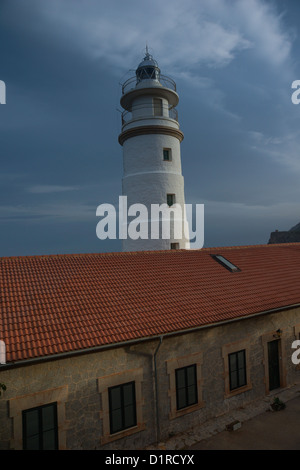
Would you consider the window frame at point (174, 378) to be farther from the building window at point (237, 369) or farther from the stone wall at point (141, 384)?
the building window at point (237, 369)

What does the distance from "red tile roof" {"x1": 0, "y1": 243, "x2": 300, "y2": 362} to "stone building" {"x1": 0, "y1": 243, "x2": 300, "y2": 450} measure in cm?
4

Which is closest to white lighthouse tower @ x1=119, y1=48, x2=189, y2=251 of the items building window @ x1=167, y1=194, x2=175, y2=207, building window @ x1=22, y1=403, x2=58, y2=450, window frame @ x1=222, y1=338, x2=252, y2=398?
building window @ x1=167, y1=194, x2=175, y2=207

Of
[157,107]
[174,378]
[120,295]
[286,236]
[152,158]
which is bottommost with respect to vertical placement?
[174,378]

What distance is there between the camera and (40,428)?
7570mm

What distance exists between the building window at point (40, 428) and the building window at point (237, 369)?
640 centimetres

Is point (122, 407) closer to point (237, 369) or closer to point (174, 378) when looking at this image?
point (174, 378)

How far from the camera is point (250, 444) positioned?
8.82 m

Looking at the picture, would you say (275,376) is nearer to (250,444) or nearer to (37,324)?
(250,444)

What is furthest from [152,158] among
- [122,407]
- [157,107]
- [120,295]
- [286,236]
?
[286,236]

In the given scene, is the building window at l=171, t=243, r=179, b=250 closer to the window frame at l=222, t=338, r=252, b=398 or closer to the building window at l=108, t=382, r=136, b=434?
the window frame at l=222, t=338, r=252, b=398

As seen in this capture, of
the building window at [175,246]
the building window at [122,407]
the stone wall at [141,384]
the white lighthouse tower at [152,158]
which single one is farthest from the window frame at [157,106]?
the building window at [122,407]

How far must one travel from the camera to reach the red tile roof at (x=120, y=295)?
816cm

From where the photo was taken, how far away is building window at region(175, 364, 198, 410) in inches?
378

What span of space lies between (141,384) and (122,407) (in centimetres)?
83
